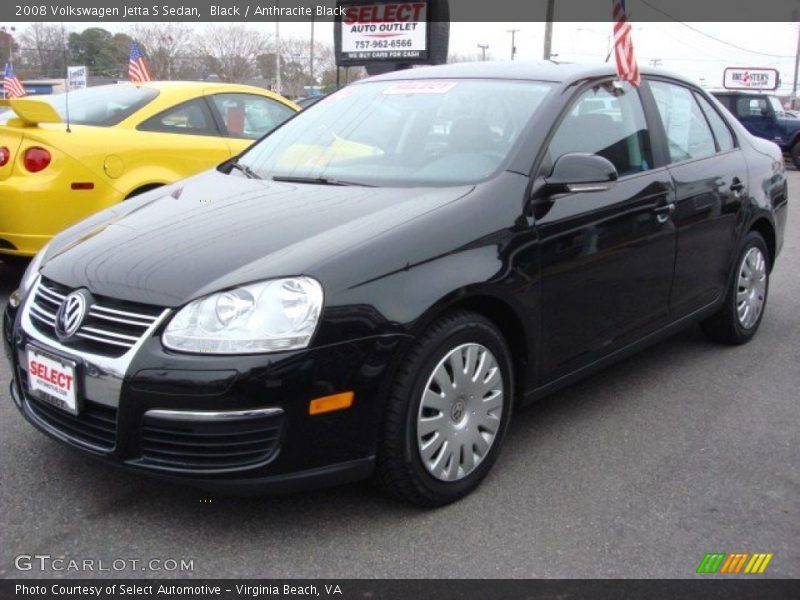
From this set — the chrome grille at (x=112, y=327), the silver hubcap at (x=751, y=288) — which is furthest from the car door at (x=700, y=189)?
the chrome grille at (x=112, y=327)

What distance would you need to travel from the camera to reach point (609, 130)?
383 cm

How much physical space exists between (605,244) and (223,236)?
62.7 inches

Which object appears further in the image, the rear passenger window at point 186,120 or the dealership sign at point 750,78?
the dealership sign at point 750,78

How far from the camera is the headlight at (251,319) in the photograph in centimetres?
253

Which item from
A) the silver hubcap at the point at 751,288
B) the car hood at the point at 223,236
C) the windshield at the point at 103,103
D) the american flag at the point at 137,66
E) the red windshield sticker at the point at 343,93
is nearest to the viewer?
the car hood at the point at 223,236

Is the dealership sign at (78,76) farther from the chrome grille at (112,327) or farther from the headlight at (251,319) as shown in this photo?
the headlight at (251,319)

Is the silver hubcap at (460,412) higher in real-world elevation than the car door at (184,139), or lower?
lower

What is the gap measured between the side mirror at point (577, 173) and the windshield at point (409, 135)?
8.5 inches

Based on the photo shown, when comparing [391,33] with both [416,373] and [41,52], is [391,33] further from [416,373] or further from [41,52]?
[41,52]

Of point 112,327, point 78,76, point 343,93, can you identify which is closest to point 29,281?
point 112,327

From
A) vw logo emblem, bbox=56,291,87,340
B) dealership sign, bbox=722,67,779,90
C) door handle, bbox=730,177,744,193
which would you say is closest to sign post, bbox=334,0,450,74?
door handle, bbox=730,177,744,193

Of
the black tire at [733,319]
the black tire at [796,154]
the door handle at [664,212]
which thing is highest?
the door handle at [664,212]

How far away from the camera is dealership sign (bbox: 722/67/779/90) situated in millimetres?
35125

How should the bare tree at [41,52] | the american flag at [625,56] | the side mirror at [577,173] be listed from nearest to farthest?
the side mirror at [577,173] < the american flag at [625,56] < the bare tree at [41,52]
